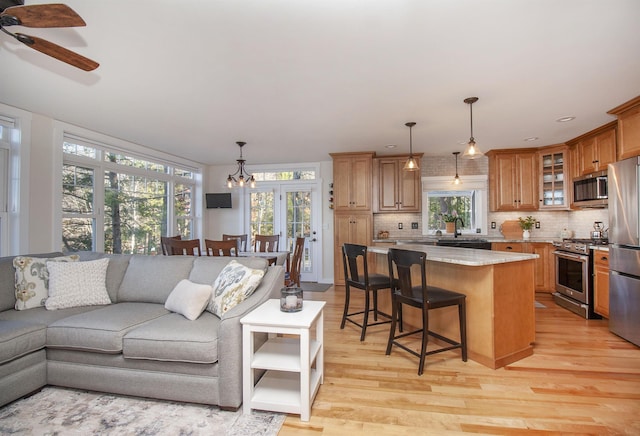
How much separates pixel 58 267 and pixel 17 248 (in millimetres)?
1310

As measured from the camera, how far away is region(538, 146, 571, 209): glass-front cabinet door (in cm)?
491

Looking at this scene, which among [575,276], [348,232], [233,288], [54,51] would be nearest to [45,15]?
[54,51]

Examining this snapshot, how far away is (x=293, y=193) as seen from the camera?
6.48 m

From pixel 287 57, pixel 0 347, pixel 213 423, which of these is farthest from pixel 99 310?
pixel 287 57

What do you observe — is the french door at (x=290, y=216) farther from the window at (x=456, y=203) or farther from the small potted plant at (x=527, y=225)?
the small potted plant at (x=527, y=225)

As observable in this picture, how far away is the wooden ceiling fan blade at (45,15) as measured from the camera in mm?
1488

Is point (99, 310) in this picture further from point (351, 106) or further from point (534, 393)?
point (534, 393)

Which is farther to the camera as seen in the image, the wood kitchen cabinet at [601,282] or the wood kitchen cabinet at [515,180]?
the wood kitchen cabinet at [515,180]

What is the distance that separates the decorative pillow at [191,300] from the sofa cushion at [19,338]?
2.74 feet

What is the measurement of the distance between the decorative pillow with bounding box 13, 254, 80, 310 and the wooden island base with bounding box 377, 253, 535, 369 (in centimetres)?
353

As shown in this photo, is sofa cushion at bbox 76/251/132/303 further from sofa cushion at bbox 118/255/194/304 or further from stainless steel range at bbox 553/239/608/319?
stainless steel range at bbox 553/239/608/319

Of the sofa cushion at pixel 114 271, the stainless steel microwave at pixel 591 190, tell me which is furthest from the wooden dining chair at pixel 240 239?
the stainless steel microwave at pixel 591 190

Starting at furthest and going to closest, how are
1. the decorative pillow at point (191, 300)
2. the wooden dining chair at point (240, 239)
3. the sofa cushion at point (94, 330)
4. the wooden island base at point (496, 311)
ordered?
the wooden dining chair at point (240, 239)
the wooden island base at point (496, 311)
the decorative pillow at point (191, 300)
the sofa cushion at point (94, 330)

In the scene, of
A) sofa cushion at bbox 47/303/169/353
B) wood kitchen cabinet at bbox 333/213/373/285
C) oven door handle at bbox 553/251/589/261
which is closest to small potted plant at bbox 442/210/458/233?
wood kitchen cabinet at bbox 333/213/373/285
